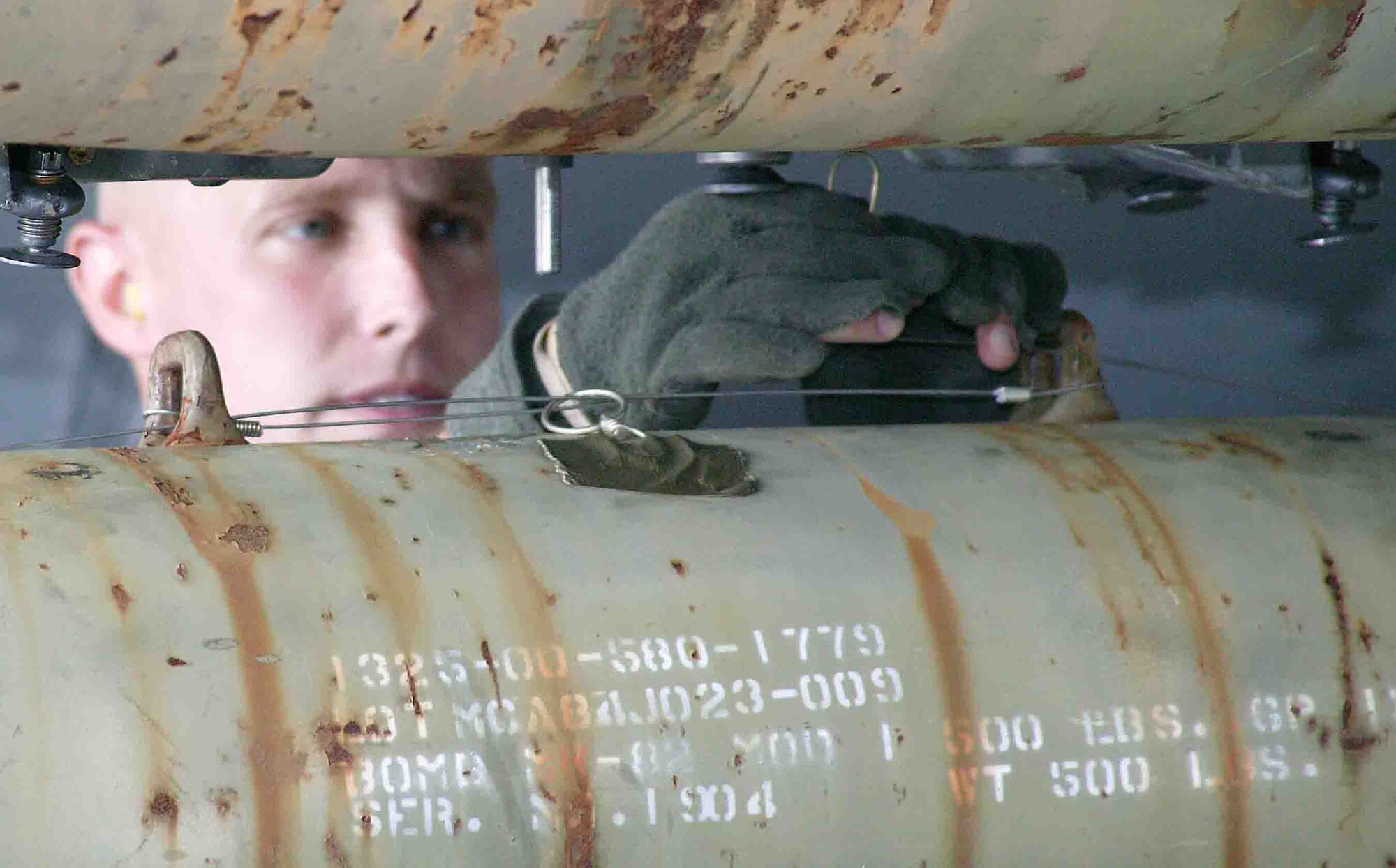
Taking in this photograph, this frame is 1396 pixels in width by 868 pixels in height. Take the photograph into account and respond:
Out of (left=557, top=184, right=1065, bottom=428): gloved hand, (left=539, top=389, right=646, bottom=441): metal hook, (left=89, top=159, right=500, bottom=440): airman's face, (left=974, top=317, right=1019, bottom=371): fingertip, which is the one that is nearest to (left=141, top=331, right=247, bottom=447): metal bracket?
(left=539, top=389, right=646, bottom=441): metal hook

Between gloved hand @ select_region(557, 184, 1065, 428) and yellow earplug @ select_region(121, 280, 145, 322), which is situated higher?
yellow earplug @ select_region(121, 280, 145, 322)

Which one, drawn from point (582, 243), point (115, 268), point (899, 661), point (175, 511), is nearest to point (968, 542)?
point (899, 661)

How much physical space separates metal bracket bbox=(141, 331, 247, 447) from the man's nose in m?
0.70

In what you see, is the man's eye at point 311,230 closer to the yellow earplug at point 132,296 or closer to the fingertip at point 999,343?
the yellow earplug at point 132,296

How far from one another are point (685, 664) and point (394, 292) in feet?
3.01

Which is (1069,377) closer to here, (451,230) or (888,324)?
(888,324)

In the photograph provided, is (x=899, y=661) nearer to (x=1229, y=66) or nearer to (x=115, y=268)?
(x=1229, y=66)

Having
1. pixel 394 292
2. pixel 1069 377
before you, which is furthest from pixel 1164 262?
A: pixel 394 292

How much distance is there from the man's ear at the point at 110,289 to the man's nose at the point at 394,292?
0.21m

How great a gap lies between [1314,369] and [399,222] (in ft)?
2.93

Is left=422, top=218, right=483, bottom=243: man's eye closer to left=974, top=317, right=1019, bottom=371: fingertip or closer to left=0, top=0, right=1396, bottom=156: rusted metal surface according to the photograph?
left=974, top=317, right=1019, bottom=371: fingertip

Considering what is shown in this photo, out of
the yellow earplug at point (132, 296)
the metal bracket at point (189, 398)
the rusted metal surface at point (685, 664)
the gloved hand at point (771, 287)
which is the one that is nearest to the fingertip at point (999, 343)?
the gloved hand at point (771, 287)

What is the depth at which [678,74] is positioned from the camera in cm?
57

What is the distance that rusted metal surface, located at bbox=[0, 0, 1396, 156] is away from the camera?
503 mm
